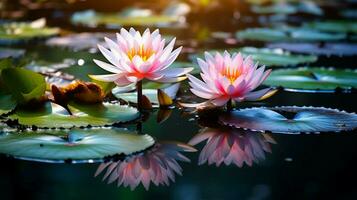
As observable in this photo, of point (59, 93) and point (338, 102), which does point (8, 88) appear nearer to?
point (59, 93)

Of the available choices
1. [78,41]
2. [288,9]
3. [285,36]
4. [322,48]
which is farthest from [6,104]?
[288,9]

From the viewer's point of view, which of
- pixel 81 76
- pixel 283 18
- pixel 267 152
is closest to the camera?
pixel 267 152

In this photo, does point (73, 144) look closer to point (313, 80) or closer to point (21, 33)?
point (313, 80)

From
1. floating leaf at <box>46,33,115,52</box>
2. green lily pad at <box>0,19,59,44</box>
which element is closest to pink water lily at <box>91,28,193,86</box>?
floating leaf at <box>46,33,115,52</box>

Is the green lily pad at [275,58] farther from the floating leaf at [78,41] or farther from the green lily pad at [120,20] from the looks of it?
the green lily pad at [120,20]

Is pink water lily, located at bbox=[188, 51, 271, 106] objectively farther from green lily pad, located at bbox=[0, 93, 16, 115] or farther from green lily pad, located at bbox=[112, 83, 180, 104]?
green lily pad, located at bbox=[0, 93, 16, 115]

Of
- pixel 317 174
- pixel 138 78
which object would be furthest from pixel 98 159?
pixel 317 174
